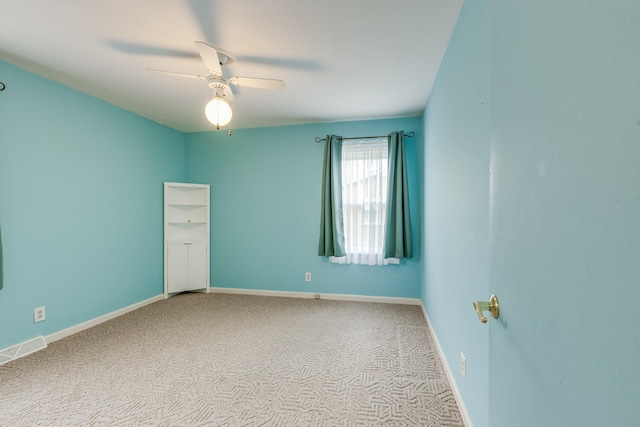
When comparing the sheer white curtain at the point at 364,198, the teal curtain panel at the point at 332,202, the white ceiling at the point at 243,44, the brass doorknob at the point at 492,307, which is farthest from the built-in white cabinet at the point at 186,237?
the brass doorknob at the point at 492,307

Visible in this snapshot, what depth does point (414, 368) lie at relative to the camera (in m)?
2.15

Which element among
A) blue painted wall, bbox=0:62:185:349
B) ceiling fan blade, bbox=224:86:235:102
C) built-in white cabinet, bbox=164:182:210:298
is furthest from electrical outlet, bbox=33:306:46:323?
ceiling fan blade, bbox=224:86:235:102

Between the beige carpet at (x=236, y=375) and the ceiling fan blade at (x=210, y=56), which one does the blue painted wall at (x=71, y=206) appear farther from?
the ceiling fan blade at (x=210, y=56)

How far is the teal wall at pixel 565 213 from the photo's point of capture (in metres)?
0.35

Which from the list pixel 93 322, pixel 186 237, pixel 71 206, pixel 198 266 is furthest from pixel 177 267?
pixel 71 206

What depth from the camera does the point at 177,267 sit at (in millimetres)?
4059

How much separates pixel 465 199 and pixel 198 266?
12.5 feet

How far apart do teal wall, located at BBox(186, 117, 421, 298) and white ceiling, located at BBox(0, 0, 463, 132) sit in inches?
36.2

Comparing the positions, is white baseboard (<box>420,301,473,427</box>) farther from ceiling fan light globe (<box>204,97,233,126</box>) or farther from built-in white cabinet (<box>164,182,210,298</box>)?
built-in white cabinet (<box>164,182,210,298</box>)

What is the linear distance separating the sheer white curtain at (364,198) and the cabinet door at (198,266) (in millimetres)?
2040

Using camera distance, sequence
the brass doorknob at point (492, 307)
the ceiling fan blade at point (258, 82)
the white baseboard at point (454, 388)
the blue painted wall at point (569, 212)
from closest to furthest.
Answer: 1. the blue painted wall at point (569, 212)
2. the brass doorknob at point (492, 307)
3. the white baseboard at point (454, 388)
4. the ceiling fan blade at point (258, 82)

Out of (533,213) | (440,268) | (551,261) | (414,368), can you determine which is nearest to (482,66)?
(533,213)

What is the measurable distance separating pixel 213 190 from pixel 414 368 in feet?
11.6

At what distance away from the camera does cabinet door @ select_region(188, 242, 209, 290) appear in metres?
4.14
